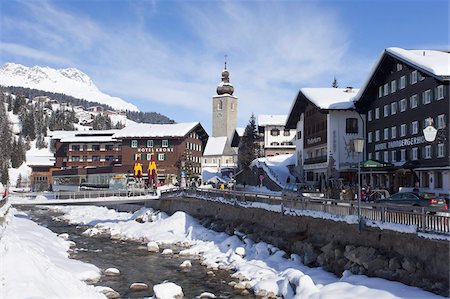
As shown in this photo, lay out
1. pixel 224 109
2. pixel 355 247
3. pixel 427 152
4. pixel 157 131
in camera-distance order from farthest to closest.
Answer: pixel 224 109, pixel 157 131, pixel 427 152, pixel 355 247

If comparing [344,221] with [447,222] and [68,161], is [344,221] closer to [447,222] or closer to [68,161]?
[447,222]

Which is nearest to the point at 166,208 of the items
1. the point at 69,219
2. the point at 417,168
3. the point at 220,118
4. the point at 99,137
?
the point at 69,219

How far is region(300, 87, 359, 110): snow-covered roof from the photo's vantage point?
2041 inches

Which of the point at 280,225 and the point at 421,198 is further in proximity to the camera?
the point at 280,225

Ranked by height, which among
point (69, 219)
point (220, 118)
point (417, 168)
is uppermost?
point (220, 118)

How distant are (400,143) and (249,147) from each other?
123ft

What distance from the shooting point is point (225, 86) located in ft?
438

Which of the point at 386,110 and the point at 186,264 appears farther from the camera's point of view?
the point at 386,110

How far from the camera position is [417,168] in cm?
3997

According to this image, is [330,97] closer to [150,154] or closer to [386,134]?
[386,134]

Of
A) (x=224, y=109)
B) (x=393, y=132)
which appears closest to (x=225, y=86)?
(x=224, y=109)

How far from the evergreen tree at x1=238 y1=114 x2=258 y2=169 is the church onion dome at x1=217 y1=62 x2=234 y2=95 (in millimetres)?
49146

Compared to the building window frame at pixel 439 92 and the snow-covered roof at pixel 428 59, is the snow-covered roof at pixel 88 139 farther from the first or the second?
the building window frame at pixel 439 92

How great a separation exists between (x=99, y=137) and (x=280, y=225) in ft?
241
